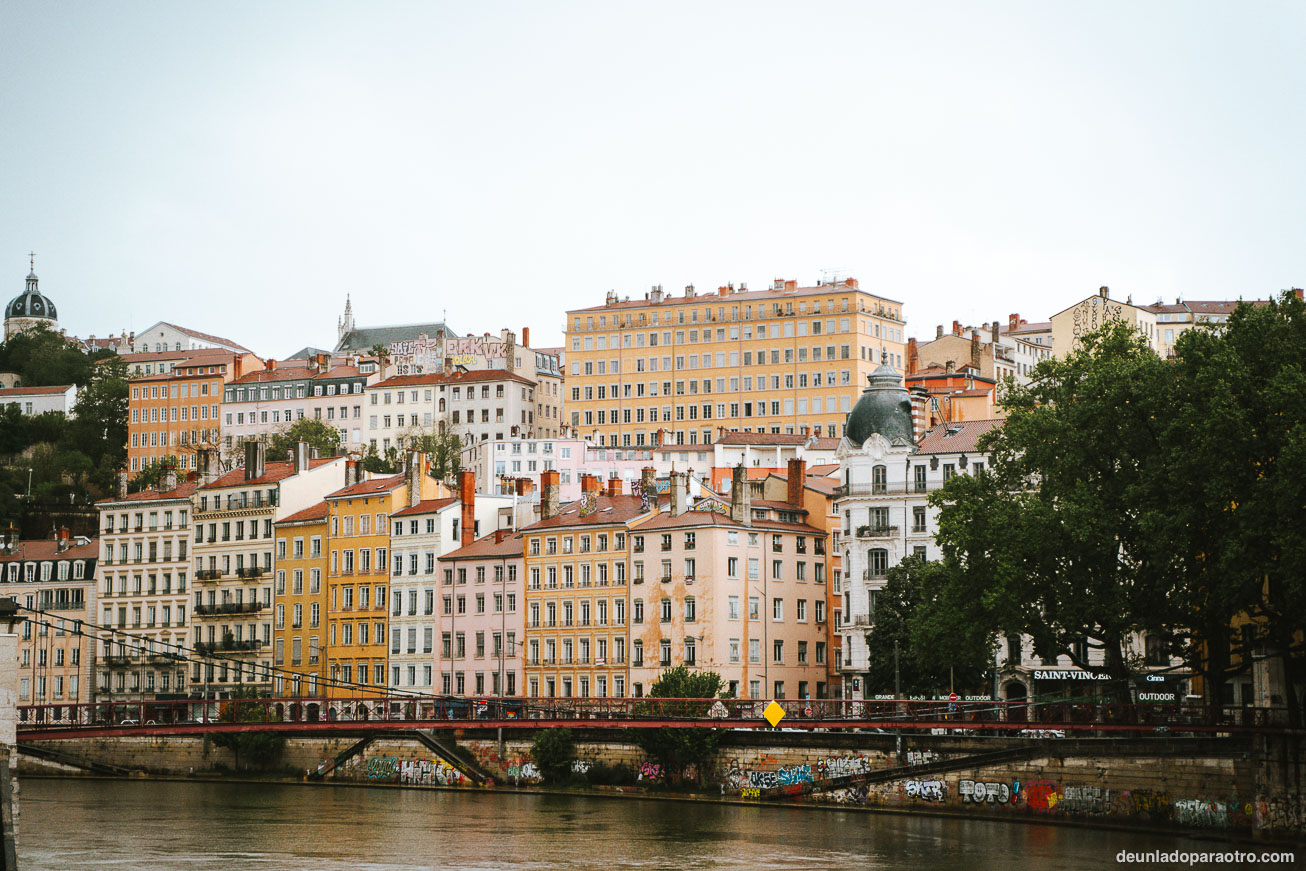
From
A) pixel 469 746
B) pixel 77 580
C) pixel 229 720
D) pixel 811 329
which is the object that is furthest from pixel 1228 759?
pixel 811 329

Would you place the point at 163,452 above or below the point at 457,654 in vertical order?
above

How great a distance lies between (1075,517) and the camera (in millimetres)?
55344

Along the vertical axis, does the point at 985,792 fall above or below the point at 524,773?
above

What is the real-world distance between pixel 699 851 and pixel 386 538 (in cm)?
4987

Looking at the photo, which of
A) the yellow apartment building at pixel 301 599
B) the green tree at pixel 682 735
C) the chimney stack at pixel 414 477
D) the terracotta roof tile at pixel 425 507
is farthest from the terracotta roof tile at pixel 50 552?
the green tree at pixel 682 735

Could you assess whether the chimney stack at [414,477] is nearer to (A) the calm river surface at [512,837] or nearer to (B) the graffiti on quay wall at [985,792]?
(A) the calm river surface at [512,837]

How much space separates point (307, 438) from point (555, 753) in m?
79.1

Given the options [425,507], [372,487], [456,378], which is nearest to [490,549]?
[425,507]

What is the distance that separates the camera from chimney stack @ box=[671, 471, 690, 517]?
93.1 m

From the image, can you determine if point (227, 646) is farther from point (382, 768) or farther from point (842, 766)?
point (842, 766)

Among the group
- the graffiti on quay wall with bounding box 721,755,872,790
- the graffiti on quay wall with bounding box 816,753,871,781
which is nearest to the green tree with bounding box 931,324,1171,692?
the graffiti on quay wall with bounding box 816,753,871,781

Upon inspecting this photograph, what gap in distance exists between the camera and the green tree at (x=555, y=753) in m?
75.2

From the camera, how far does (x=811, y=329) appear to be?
504 ft

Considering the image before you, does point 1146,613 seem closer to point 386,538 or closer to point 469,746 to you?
point 469,746
